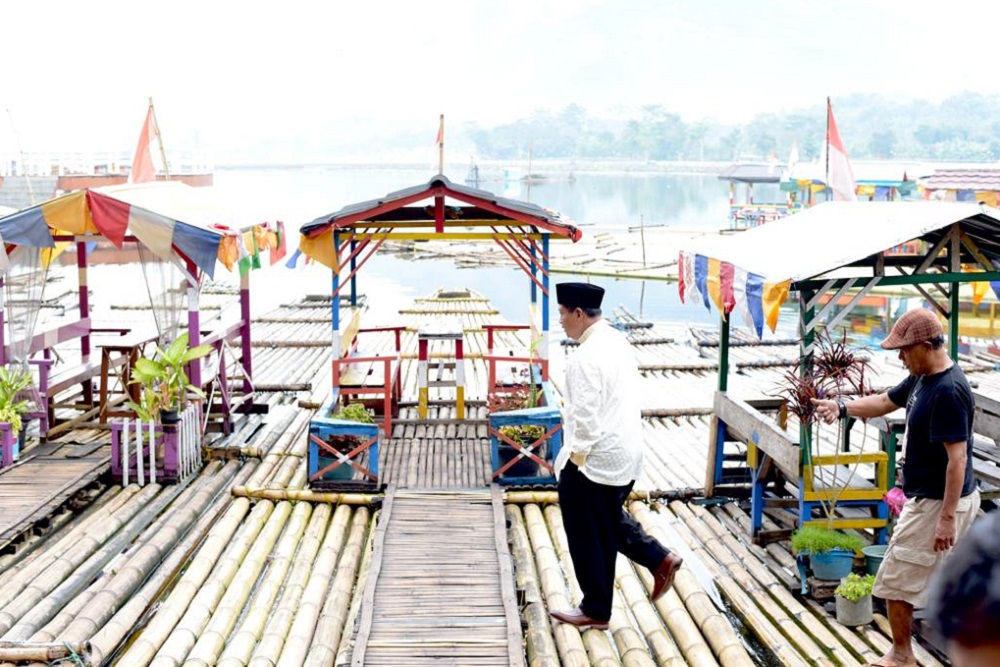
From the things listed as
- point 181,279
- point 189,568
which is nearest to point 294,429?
point 181,279

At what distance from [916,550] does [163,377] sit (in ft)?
19.8

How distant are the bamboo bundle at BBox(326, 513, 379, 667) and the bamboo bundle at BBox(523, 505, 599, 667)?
107 cm

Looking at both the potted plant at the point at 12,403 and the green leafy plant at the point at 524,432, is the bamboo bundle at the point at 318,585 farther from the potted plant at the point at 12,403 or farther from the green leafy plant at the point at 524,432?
the potted plant at the point at 12,403

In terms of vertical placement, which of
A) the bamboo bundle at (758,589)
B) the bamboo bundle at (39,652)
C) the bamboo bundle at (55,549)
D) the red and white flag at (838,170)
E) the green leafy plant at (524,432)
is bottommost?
the bamboo bundle at (758,589)

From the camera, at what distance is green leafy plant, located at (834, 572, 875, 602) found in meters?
5.87

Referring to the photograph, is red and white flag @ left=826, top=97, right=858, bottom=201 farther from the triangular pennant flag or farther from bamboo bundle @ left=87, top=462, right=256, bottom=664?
bamboo bundle @ left=87, top=462, right=256, bottom=664

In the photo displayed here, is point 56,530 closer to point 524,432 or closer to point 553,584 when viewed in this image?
point 524,432

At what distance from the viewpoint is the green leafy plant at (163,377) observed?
872 cm

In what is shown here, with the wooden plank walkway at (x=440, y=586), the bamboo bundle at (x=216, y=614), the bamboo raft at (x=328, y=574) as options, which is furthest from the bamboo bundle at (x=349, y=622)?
the bamboo bundle at (x=216, y=614)

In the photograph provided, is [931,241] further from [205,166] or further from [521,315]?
[205,166]

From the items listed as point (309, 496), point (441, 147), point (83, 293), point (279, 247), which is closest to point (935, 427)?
point (309, 496)

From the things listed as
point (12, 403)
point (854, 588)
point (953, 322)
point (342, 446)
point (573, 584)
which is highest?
point (953, 322)

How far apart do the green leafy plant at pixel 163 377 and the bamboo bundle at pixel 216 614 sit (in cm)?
183

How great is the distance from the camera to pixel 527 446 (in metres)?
8.48
